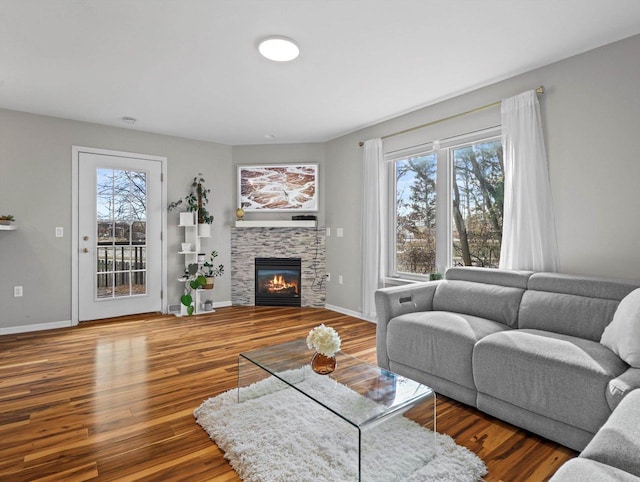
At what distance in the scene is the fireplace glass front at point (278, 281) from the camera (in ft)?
18.5

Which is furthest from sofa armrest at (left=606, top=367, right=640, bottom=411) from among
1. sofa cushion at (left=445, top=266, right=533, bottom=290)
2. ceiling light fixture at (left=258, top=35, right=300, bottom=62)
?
ceiling light fixture at (left=258, top=35, right=300, bottom=62)

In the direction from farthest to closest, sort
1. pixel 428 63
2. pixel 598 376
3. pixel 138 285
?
1. pixel 138 285
2. pixel 428 63
3. pixel 598 376

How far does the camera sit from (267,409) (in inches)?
90.4

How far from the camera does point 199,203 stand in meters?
5.29

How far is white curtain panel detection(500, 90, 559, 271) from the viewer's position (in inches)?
118

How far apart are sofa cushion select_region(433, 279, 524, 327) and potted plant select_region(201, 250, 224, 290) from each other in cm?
337

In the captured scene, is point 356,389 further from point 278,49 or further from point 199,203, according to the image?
point 199,203

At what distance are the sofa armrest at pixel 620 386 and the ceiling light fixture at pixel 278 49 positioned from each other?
2.84m

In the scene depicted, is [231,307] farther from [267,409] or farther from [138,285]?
[267,409]

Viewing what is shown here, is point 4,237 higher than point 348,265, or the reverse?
point 4,237

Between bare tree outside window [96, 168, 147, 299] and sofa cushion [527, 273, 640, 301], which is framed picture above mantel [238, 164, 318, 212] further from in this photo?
sofa cushion [527, 273, 640, 301]

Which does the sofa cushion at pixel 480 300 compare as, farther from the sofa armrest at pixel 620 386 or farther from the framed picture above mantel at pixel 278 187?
the framed picture above mantel at pixel 278 187

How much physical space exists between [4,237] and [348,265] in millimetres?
4159

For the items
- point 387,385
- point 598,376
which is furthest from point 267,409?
point 598,376
